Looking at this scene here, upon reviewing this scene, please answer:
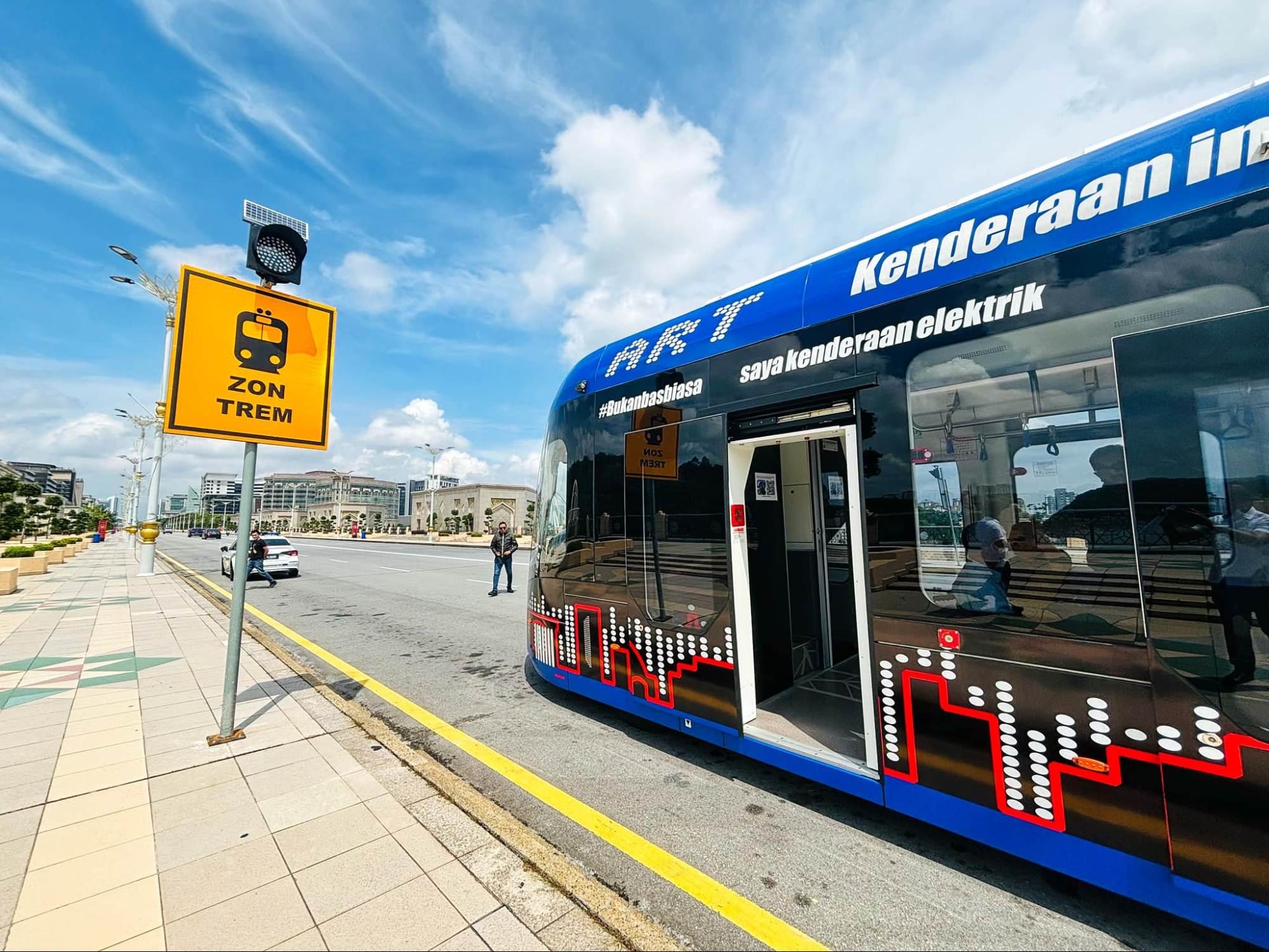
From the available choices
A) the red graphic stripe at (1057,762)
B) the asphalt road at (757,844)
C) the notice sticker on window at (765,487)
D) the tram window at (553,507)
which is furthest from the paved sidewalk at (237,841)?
the notice sticker on window at (765,487)

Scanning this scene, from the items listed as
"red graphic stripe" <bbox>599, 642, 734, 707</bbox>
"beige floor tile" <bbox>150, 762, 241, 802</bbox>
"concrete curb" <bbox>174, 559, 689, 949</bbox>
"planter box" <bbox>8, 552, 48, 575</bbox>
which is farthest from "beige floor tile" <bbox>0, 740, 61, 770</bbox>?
"planter box" <bbox>8, 552, 48, 575</bbox>

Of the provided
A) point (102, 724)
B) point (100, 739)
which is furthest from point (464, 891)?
point (102, 724)

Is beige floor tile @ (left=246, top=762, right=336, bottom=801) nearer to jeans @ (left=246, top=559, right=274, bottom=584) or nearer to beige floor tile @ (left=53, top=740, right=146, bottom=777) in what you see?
beige floor tile @ (left=53, top=740, right=146, bottom=777)

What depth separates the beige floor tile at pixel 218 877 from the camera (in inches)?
96.7

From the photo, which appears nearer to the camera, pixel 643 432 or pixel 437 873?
pixel 437 873

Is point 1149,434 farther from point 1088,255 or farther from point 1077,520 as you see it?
point 1088,255

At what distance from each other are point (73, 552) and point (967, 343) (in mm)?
44787

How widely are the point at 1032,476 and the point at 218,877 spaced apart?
4.26m

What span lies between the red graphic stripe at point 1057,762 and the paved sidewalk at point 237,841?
1.71 metres

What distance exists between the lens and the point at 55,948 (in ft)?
7.19

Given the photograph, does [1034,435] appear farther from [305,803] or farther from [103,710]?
[103,710]

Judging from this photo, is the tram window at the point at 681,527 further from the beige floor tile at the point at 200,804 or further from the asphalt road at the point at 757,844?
the beige floor tile at the point at 200,804

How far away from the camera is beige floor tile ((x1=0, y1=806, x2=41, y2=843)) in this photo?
3041 mm

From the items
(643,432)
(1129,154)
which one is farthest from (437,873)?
(1129,154)
